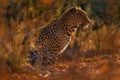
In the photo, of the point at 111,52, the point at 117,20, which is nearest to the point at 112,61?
the point at 111,52

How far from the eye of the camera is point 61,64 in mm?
7422

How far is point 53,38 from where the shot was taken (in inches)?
288

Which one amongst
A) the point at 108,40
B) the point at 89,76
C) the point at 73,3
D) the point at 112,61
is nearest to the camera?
the point at 89,76

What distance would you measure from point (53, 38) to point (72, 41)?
33.6 inches

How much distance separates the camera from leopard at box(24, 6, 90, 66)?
7.17 metres

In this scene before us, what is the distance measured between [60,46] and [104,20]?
62.5 inches

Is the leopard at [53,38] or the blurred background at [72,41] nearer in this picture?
the blurred background at [72,41]

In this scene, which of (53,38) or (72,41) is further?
(72,41)

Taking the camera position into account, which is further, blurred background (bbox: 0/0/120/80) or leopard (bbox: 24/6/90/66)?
leopard (bbox: 24/6/90/66)

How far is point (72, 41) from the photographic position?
811cm

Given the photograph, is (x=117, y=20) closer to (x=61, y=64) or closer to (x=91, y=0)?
(x=91, y=0)

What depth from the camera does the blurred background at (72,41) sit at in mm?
6441

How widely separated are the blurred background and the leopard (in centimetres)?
19

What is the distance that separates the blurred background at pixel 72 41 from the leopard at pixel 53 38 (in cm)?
19
